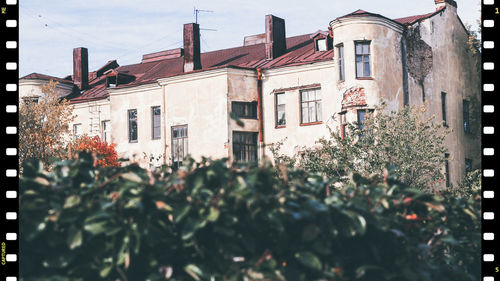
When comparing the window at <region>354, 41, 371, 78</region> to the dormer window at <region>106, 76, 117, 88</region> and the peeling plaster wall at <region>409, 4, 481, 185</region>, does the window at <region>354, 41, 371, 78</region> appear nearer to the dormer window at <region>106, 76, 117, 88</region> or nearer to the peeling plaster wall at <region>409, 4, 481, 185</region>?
the peeling plaster wall at <region>409, 4, 481, 185</region>

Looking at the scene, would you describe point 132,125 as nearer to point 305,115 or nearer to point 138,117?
point 138,117

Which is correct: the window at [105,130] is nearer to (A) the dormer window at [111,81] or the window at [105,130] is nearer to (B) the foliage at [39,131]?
(A) the dormer window at [111,81]

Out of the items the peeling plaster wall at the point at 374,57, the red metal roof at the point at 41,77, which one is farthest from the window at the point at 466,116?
the red metal roof at the point at 41,77

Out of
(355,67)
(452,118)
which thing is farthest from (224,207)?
(452,118)

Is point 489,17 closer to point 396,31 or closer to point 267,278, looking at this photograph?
point 267,278

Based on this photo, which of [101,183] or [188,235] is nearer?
[188,235]

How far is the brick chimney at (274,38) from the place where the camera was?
4131 centimetres

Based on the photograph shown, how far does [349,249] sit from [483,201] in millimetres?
2016

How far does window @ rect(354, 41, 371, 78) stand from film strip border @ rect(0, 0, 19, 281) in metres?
29.1

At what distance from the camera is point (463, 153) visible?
4012 cm

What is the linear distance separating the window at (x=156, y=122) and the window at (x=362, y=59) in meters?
13.0

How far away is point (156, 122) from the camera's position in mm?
43094

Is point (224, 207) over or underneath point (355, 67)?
underneath

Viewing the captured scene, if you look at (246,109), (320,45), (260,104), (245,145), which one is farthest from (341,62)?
(245,145)
